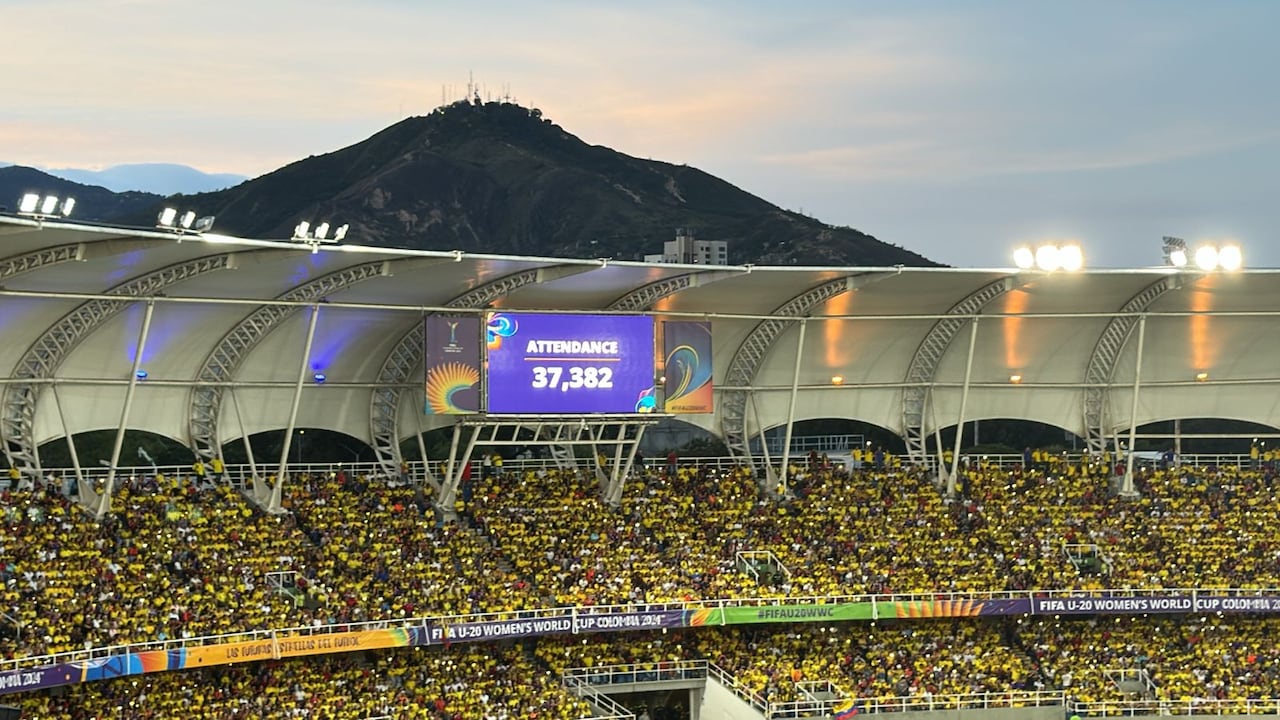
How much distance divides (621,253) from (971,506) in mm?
143570

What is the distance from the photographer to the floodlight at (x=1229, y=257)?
48062 mm

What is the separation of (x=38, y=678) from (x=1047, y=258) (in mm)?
28919

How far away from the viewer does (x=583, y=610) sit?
45125mm

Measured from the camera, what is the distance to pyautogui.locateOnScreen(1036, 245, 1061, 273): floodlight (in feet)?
157

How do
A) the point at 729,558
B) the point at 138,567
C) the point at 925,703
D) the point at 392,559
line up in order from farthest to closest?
the point at 729,558 < the point at 392,559 < the point at 925,703 < the point at 138,567

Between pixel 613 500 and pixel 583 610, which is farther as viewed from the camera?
pixel 613 500

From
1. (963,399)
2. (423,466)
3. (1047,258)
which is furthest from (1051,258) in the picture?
(423,466)

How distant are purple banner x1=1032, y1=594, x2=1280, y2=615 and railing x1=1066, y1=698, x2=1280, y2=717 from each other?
3059 millimetres

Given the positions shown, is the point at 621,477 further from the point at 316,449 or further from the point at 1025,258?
the point at 316,449

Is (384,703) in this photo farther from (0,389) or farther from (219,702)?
(0,389)

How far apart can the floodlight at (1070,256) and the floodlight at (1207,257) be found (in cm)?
340

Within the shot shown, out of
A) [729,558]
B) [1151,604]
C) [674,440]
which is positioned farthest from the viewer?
[674,440]

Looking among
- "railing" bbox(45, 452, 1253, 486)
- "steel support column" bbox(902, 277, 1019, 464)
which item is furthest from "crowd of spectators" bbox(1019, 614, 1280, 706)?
"steel support column" bbox(902, 277, 1019, 464)

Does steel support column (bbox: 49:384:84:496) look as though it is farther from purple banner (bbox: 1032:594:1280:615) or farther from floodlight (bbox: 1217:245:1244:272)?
floodlight (bbox: 1217:245:1244:272)
